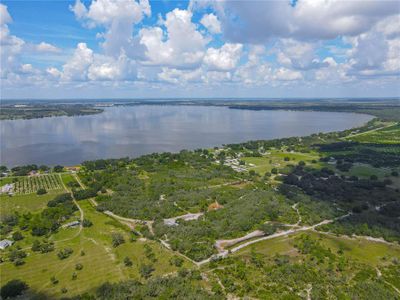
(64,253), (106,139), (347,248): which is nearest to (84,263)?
(64,253)

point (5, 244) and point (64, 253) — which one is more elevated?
point (5, 244)

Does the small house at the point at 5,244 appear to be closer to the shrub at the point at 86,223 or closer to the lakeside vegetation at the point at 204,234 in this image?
the lakeside vegetation at the point at 204,234

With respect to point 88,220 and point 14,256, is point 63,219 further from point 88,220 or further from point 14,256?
point 14,256

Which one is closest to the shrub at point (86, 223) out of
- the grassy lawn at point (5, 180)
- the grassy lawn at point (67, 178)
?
the grassy lawn at point (67, 178)

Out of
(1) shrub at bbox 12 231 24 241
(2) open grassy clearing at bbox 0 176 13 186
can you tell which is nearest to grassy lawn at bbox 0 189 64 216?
(2) open grassy clearing at bbox 0 176 13 186

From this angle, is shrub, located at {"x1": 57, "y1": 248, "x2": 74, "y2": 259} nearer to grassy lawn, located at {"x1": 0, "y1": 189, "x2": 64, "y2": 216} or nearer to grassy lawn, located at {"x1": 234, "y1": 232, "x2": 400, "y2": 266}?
grassy lawn, located at {"x1": 0, "y1": 189, "x2": 64, "y2": 216}

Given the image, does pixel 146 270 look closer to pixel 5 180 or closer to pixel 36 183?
pixel 36 183
